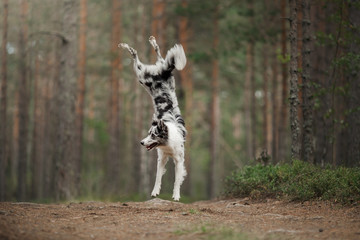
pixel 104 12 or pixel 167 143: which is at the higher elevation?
pixel 104 12

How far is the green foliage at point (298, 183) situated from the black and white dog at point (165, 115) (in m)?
1.73

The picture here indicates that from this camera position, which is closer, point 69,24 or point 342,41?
point 342,41

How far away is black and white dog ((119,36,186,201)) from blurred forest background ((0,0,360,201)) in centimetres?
265

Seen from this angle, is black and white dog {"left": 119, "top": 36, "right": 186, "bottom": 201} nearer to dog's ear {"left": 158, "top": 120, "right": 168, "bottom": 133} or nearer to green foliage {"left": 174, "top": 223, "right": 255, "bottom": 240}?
dog's ear {"left": 158, "top": 120, "right": 168, "bottom": 133}

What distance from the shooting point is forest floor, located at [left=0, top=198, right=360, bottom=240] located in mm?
5352

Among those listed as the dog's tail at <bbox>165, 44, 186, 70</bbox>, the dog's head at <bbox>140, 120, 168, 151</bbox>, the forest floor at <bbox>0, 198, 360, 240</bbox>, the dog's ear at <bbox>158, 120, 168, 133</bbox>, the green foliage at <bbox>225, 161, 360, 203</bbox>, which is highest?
the dog's tail at <bbox>165, 44, 186, 70</bbox>

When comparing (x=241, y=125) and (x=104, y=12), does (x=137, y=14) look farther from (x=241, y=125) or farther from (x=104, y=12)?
(x=241, y=125)

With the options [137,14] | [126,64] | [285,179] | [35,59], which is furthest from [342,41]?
[35,59]

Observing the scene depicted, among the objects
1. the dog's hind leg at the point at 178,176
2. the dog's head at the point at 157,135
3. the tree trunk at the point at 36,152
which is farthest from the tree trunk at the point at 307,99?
the tree trunk at the point at 36,152

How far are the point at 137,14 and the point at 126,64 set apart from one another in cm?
427

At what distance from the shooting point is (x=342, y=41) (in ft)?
41.4

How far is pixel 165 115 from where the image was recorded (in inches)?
392

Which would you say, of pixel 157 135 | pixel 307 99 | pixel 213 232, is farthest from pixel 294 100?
pixel 213 232

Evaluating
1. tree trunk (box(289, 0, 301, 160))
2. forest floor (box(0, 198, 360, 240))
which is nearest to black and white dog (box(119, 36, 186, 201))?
forest floor (box(0, 198, 360, 240))
